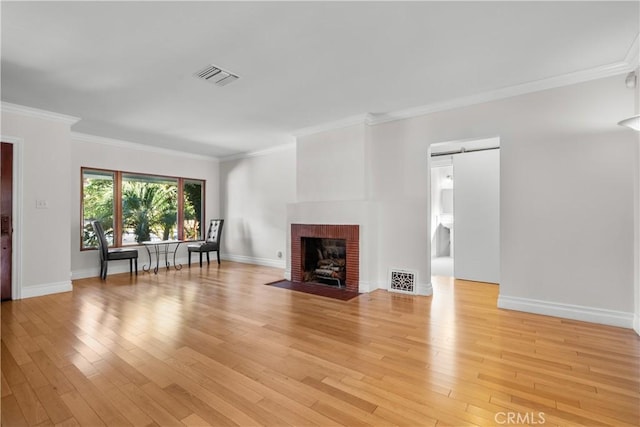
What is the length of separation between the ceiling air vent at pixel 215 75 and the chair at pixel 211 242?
4.04 m

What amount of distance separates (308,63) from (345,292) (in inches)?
121

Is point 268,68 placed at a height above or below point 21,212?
above

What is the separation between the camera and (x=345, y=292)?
176 inches

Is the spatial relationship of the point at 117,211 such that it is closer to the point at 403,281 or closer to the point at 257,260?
the point at 257,260

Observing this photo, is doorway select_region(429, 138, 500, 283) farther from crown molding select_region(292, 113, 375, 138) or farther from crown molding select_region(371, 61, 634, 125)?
crown molding select_region(292, 113, 375, 138)

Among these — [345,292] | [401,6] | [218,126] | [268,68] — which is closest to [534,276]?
[345,292]

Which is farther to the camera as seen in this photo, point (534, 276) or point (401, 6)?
point (534, 276)

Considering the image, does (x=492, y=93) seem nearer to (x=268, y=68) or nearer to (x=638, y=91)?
(x=638, y=91)

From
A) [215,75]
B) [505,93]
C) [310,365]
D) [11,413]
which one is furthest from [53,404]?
[505,93]

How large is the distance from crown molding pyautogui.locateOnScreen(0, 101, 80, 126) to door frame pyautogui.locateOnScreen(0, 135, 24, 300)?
37 cm

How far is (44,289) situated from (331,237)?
4.24 m

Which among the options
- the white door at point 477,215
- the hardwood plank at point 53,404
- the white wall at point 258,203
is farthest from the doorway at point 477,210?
the hardwood plank at point 53,404

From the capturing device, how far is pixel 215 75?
3246 millimetres

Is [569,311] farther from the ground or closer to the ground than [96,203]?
closer to the ground
